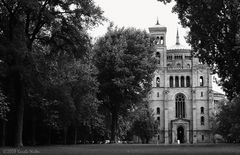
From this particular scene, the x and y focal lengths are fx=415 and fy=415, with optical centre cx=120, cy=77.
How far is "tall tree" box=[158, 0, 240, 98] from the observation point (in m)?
21.8

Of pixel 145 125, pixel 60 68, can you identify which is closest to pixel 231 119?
pixel 145 125

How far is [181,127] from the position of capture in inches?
3750

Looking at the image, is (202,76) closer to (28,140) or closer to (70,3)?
(28,140)

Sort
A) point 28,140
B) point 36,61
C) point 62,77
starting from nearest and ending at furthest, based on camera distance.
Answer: point 36,61 < point 62,77 < point 28,140

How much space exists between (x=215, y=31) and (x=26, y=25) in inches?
447

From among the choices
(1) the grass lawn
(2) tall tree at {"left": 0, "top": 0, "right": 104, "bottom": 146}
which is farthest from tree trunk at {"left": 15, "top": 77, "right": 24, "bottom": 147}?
(1) the grass lawn

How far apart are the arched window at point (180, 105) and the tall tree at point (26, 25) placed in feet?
233

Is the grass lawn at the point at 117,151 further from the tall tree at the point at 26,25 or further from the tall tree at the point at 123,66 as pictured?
the tall tree at the point at 123,66

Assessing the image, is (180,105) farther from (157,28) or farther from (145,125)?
(145,125)

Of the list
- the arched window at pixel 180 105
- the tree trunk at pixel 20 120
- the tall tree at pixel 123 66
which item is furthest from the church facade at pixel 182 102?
the tree trunk at pixel 20 120

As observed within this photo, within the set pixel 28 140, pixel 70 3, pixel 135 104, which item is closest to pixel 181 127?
pixel 135 104

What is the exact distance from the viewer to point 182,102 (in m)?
96.3

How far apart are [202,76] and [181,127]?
41.5ft

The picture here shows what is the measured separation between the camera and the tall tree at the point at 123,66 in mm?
42531
